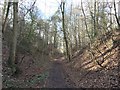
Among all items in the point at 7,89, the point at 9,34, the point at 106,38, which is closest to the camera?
the point at 7,89

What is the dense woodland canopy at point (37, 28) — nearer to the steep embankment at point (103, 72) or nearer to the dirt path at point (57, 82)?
the steep embankment at point (103, 72)

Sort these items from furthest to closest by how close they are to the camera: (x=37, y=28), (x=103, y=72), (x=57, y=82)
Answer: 1. (x=37, y=28)
2. (x=103, y=72)
3. (x=57, y=82)

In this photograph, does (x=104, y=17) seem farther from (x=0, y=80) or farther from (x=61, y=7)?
(x=0, y=80)

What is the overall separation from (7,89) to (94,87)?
4.95 meters

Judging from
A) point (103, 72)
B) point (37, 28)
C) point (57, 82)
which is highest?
point (37, 28)

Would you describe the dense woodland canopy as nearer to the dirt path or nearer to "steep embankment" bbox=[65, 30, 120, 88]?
"steep embankment" bbox=[65, 30, 120, 88]

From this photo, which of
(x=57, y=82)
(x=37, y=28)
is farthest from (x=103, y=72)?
(x=37, y=28)

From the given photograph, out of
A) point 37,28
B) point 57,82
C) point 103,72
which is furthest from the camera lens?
point 37,28

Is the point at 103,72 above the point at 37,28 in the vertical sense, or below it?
below

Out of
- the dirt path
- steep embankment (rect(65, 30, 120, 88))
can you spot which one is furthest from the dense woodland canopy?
the dirt path

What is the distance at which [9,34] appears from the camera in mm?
28734

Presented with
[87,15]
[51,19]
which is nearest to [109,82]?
[87,15]

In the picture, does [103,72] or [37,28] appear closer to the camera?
[103,72]

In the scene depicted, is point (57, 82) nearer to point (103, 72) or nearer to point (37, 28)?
point (103, 72)
